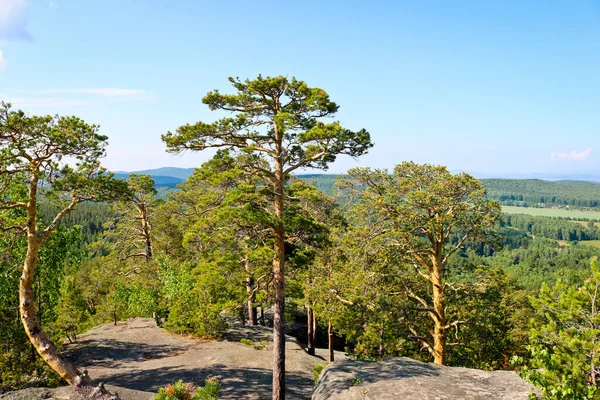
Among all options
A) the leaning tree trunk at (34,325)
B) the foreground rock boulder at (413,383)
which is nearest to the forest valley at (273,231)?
the leaning tree trunk at (34,325)

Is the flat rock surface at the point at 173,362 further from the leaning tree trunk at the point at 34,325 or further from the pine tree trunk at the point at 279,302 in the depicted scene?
the pine tree trunk at the point at 279,302

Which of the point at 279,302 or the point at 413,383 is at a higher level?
the point at 279,302

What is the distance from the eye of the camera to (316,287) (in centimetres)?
2042

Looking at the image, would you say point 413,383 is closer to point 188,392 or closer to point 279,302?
point 279,302

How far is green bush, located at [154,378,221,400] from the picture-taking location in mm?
10860

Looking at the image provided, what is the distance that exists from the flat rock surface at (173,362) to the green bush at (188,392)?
2045 millimetres

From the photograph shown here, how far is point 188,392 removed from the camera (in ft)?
44.1

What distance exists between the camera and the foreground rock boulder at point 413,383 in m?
10.7

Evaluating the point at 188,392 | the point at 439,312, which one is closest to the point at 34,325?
the point at 188,392

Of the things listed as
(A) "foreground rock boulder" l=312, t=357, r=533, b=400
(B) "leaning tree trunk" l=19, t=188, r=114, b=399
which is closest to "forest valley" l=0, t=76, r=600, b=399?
(B) "leaning tree trunk" l=19, t=188, r=114, b=399

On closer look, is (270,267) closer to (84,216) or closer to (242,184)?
(242,184)

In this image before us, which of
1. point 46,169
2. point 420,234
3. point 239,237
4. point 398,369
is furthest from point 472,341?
point 46,169

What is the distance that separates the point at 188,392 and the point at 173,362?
783 centimetres

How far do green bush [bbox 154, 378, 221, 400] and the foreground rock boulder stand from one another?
352 cm
